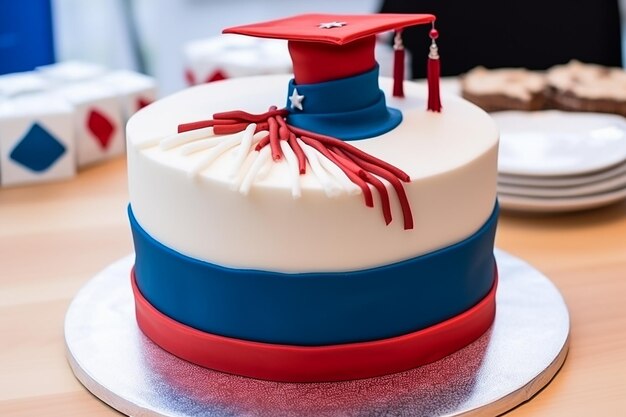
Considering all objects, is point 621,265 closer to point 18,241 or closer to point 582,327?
point 582,327

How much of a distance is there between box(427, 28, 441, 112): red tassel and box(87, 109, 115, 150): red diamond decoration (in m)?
0.64

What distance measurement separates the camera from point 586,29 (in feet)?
6.52

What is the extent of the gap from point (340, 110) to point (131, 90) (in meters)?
0.67

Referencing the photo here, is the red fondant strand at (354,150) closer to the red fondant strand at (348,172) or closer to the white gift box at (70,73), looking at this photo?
the red fondant strand at (348,172)

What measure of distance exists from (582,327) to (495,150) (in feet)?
0.76

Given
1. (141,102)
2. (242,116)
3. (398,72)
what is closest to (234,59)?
(141,102)

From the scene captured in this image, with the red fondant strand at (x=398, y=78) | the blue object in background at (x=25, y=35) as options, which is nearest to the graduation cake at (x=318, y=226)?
the red fondant strand at (x=398, y=78)

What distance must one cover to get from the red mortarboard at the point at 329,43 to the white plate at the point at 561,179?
0.38 m

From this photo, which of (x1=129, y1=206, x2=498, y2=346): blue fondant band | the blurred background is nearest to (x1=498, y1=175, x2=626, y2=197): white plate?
(x1=129, y1=206, x2=498, y2=346): blue fondant band

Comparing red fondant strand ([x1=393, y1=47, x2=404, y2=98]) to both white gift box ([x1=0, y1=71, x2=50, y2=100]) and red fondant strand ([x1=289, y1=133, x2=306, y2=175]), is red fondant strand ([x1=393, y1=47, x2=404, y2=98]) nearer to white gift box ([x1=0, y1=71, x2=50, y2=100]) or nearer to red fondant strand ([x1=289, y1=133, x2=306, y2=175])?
red fondant strand ([x1=289, y1=133, x2=306, y2=175])

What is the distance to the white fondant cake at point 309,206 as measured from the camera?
820mm

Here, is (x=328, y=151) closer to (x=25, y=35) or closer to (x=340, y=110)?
(x=340, y=110)

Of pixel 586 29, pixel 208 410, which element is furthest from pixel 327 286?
pixel 586 29

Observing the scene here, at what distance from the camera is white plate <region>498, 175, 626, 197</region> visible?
125 centimetres
